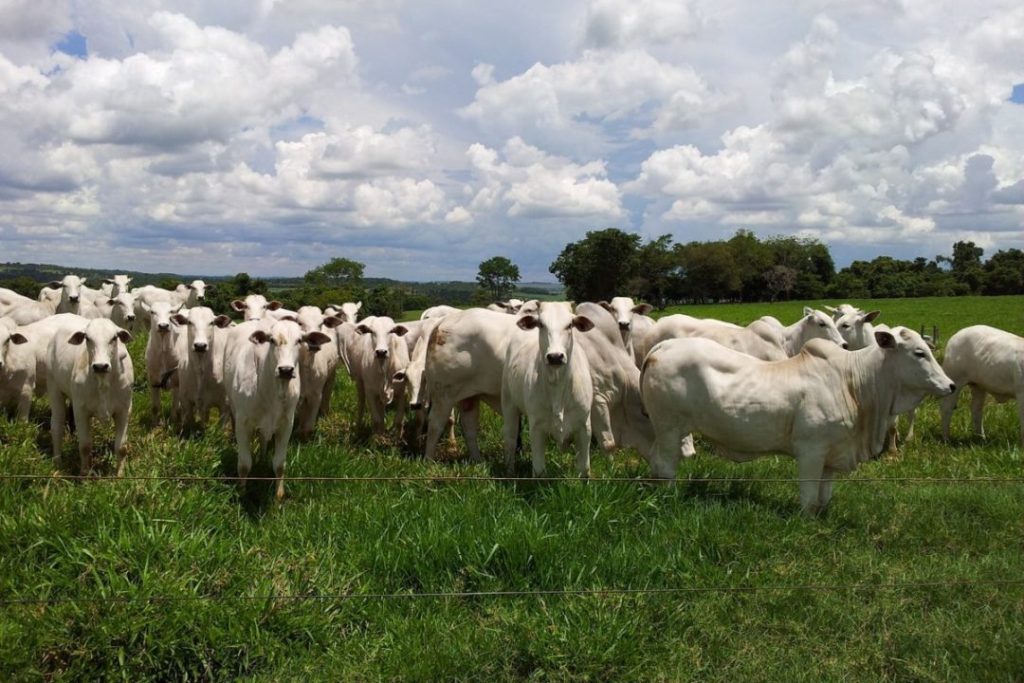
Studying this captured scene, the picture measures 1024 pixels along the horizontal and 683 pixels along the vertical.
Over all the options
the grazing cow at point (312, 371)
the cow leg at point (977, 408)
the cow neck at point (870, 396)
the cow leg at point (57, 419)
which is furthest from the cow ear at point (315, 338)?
the cow leg at point (977, 408)

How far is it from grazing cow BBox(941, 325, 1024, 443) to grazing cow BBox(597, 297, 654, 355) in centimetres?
453

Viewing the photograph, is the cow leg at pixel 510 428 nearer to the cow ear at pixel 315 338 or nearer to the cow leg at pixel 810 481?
the cow ear at pixel 315 338

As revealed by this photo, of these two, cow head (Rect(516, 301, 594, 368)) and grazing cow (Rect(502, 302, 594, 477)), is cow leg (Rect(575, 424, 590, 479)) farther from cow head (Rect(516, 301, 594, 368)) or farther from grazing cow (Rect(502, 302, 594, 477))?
cow head (Rect(516, 301, 594, 368))

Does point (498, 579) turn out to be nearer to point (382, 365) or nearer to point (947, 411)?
point (382, 365)

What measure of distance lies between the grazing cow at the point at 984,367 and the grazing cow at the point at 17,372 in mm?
12075

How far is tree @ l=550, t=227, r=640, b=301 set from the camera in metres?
60.9

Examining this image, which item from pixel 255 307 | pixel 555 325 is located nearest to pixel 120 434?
pixel 255 307

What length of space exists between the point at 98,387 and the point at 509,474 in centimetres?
428

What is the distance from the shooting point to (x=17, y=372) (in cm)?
968

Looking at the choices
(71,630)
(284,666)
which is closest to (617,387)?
(284,666)

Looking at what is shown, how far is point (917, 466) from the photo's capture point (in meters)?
9.98

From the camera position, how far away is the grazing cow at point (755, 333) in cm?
1135

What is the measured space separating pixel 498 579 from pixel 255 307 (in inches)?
291

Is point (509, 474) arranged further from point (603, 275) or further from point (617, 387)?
point (603, 275)
